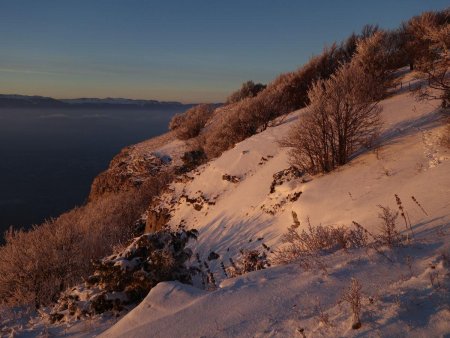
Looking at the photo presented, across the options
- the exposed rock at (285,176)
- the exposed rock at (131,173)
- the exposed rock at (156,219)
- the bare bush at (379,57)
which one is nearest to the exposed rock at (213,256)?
the exposed rock at (285,176)

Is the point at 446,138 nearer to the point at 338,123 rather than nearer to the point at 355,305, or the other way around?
the point at 338,123

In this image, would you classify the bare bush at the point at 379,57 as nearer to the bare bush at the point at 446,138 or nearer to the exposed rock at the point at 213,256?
the bare bush at the point at 446,138

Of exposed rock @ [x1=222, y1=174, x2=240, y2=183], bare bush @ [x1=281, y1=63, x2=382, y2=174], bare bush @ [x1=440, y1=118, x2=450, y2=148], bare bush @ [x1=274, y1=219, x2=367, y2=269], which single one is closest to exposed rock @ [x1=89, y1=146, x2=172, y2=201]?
exposed rock @ [x1=222, y1=174, x2=240, y2=183]

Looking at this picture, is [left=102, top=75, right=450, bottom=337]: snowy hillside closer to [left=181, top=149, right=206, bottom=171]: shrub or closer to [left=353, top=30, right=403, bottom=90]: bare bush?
[left=353, top=30, right=403, bottom=90]: bare bush

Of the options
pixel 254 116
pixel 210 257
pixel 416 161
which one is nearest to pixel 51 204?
pixel 254 116

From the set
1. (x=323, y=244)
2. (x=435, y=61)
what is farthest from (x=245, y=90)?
(x=323, y=244)

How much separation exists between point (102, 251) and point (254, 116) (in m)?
11.1

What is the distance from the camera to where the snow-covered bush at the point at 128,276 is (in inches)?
223

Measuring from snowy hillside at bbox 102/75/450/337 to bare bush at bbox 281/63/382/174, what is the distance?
0.48m

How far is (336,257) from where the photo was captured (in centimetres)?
432

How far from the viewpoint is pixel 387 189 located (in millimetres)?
7621

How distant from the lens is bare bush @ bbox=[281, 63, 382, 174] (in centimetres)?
1013

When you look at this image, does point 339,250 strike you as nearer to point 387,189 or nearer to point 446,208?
point 446,208

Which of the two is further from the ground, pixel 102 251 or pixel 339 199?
pixel 339 199
